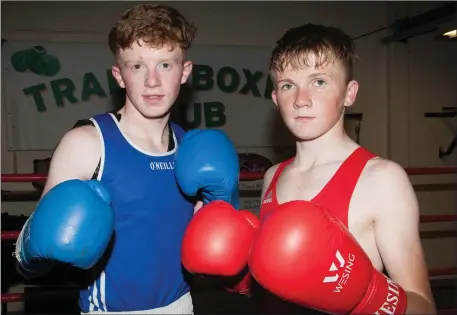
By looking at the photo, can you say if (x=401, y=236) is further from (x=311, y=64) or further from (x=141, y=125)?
(x=141, y=125)

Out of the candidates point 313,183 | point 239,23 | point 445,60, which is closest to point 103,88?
point 239,23

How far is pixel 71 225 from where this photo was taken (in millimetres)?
1128

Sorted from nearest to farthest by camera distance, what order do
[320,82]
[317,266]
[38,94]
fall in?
[317,266] → [320,82] → [38,94]

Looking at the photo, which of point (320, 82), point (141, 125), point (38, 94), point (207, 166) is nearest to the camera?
point (320, 82)

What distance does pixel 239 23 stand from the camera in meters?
4.44

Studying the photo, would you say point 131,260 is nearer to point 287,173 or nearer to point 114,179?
point 114,179

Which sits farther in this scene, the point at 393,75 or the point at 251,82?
the point at 393,75

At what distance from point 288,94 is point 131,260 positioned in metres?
0.68

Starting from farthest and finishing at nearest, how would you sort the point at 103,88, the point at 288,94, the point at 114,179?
the point at 103,88 < the point at 114,179 < the point at 288,94

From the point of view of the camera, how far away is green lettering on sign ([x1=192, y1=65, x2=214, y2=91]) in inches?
166

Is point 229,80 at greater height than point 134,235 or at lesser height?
greater

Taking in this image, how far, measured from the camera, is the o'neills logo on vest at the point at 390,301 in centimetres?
104

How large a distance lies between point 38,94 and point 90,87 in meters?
0.44

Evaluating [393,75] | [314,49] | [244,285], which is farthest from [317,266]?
[393,75]
